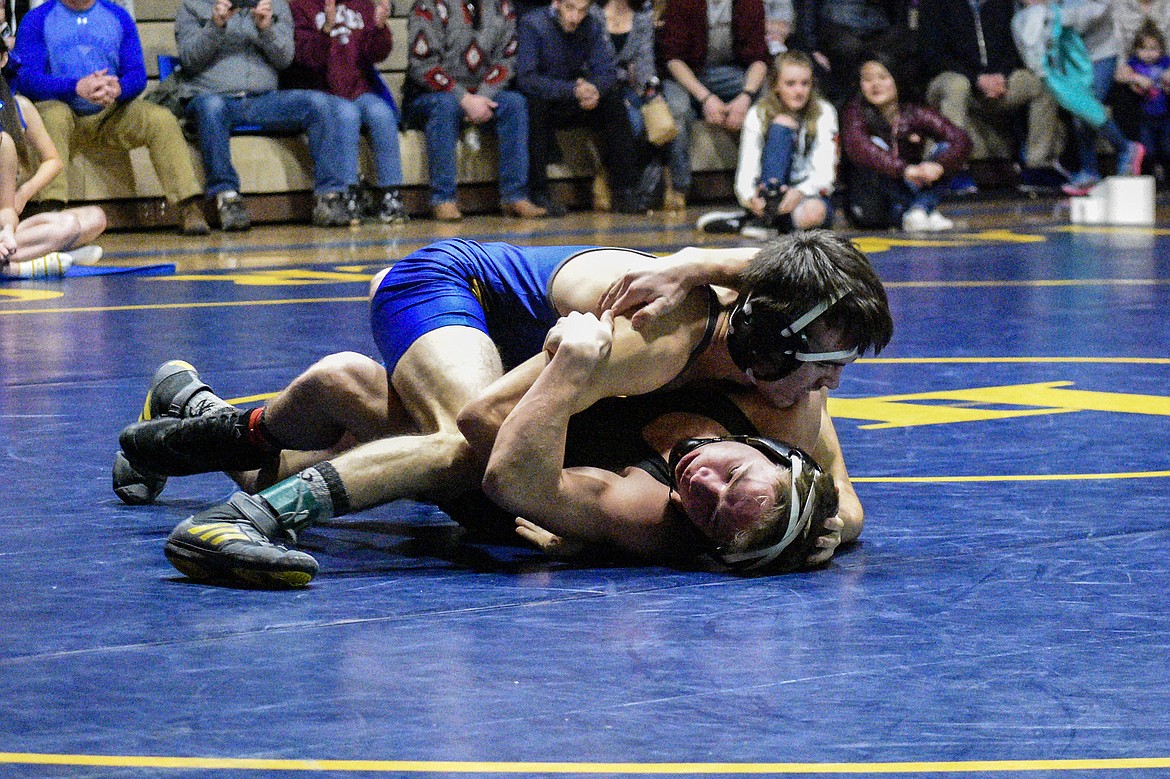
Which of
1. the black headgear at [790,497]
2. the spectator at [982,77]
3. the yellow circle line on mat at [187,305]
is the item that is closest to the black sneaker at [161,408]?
the black headgear at [790,497]

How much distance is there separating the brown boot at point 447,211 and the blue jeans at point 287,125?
65 centimetres

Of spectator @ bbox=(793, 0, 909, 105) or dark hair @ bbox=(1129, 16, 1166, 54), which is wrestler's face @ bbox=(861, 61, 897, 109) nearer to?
spectator @ bbox=(793, 0, 909, 105)

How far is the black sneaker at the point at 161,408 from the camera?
3.84 meters

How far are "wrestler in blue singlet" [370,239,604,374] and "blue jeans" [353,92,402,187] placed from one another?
778 cm

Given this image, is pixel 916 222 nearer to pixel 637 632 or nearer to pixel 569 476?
pixel 569 476

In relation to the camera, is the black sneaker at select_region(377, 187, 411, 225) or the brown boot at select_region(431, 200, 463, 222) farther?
the brown boot at select_region(431, 200, 463, 222)

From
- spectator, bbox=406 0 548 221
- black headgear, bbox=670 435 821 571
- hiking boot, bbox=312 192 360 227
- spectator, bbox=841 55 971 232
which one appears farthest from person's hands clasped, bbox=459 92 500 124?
black headgear, bbox=670 435 821 571

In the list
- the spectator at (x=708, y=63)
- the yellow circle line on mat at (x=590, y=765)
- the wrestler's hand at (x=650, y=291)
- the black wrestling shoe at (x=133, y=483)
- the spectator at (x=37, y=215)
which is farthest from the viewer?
the spectator at (x=708, y=63)

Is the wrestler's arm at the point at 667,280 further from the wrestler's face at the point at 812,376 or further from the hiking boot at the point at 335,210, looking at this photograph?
the hiking boot at the point at 335,210

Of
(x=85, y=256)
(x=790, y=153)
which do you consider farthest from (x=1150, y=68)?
(x=85, y=256)

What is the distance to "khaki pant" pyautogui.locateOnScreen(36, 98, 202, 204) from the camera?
10258 millimetres

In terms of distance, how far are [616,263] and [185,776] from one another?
1639 mm

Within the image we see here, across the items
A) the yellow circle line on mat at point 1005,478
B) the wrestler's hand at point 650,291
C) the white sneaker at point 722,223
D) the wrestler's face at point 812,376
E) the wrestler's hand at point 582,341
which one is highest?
the wrestler's hand at point 650,291

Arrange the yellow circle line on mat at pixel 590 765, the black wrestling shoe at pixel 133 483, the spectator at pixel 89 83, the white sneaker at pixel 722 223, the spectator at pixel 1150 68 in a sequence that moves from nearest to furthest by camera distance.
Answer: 1. the yellow circle line on mat at pixel 590 765
2. the black wrestling shoe at pixel 133 483
3. the spectator at pixel 89 83
4. the white sneaker at pixel 722 223
5. the spectator at pixel 1150 68
